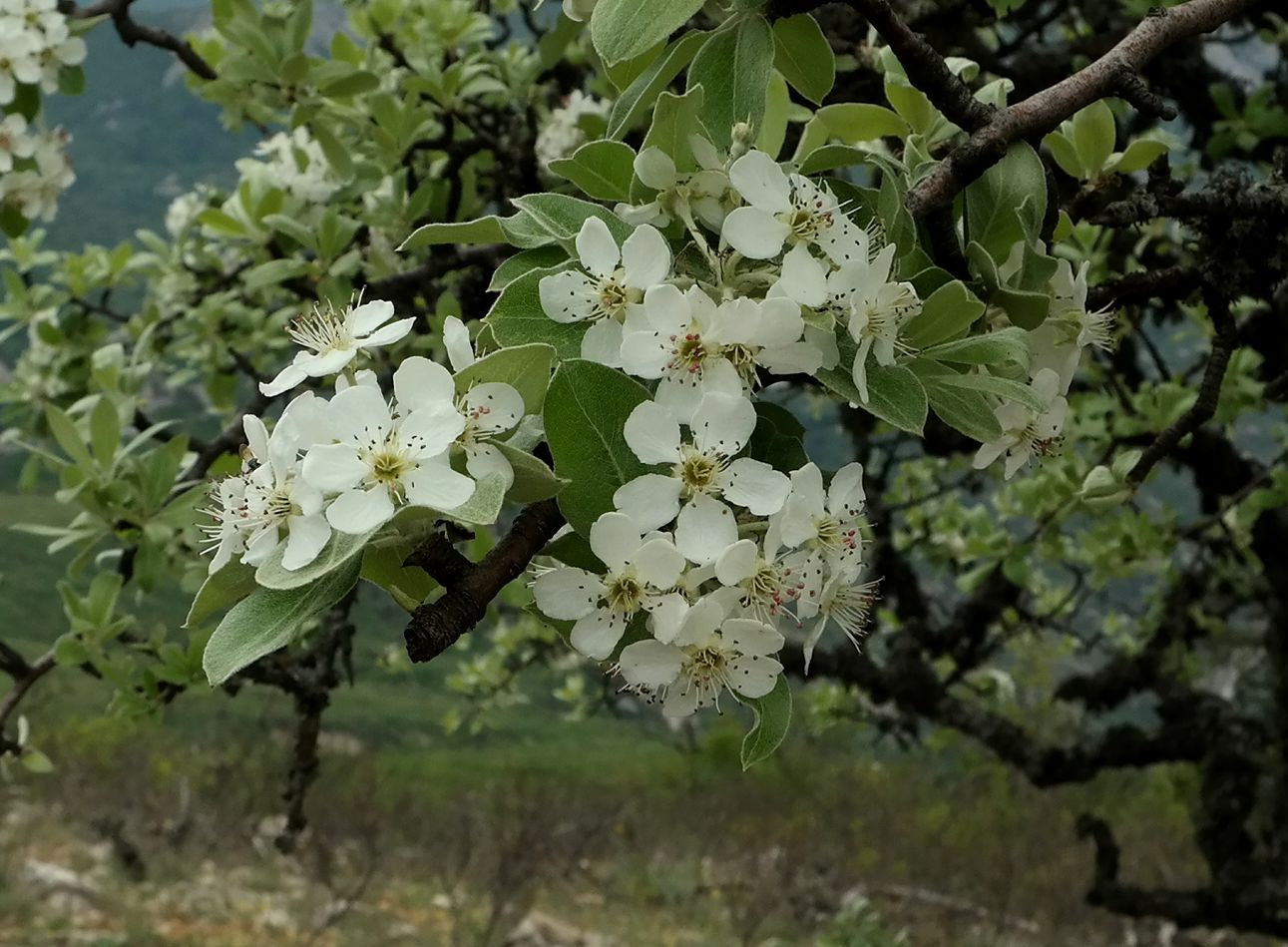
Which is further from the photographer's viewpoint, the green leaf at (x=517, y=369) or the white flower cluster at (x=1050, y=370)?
the white flower cluster at (x=1050, y=370)

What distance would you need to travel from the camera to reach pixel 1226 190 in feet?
2.68

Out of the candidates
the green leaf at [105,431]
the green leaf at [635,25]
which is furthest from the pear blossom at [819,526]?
the green leaf at [105,431]

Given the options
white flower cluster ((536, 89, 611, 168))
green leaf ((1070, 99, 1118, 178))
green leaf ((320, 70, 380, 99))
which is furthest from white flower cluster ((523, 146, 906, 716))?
white flower cluster ((536, 89, 611, 168))

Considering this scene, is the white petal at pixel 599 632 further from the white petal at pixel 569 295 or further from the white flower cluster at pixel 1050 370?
the white flower cluster at pixel 1050 370

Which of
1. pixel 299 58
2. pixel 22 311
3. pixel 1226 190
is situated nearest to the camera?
pixel 1226 190

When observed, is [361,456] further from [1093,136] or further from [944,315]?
[1093,136]

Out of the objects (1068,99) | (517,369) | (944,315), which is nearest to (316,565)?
(517,369)

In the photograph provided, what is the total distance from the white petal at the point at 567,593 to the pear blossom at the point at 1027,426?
0.26 metres

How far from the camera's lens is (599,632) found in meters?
0.52

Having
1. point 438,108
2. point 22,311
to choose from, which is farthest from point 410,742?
point 438,108

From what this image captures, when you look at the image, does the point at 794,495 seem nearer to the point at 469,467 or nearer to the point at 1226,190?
the point at 469,467

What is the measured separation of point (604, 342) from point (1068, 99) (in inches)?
11.6

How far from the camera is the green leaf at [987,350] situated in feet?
1.91

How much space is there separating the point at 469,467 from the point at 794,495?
0.15 metres
